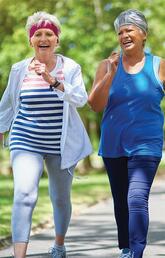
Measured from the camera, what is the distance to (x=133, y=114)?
5859 millimetres

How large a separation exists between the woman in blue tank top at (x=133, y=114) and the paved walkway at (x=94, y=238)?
144cm

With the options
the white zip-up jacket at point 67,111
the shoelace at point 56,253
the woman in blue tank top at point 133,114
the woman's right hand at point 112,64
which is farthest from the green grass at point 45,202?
the woman's right hand at point 112,64

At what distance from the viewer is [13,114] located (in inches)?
245

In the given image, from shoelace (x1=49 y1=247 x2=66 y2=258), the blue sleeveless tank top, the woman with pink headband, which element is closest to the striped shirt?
the woman with pink headband

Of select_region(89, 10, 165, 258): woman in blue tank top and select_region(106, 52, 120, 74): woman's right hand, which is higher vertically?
select_region(106, 52, 120, 74): woman's right hand

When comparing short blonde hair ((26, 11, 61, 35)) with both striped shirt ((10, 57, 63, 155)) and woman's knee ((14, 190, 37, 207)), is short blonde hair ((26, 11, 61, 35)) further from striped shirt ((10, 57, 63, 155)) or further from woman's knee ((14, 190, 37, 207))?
woman's knee ((14, 190, 37, 207))

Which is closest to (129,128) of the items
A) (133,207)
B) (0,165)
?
(133,207)

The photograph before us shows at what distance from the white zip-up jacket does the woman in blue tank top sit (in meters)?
0.23

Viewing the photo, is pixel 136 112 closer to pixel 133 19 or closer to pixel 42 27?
pixel 133 19

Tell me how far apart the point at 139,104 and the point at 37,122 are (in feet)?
2.49

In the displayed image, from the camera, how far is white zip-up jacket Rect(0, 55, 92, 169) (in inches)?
240

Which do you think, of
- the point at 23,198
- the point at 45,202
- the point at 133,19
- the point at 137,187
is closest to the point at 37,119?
the point at 23,198

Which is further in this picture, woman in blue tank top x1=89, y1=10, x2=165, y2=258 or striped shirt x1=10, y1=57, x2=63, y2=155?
striped shirt x1=10, y1=57, x2=63, y2=155

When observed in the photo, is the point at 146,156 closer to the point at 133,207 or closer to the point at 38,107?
the point at 133,207
